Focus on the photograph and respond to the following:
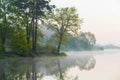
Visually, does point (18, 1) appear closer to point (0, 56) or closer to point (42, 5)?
point (42, 5)

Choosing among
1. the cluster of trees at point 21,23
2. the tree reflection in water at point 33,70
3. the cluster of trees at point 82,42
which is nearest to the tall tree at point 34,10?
the cluster of trees at point 21,23

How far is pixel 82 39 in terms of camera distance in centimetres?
13688

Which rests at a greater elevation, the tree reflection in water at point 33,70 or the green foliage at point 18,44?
the tree reflection in water at point 33,70

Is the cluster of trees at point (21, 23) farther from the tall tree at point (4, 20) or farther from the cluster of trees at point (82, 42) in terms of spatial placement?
the cluster of trees at point (82, 42)

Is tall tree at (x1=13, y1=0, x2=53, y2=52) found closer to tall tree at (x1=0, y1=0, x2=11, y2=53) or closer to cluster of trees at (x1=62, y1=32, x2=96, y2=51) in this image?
tall tree at (x1=0, y1=0, x2=11, y2=53)

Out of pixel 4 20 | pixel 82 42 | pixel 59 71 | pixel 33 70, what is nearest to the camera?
pixel 59 71

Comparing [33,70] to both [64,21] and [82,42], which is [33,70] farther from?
[82,42]

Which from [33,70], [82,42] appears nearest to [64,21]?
[33,70]

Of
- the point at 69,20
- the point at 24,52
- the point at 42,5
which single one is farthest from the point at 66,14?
the point at 24,52

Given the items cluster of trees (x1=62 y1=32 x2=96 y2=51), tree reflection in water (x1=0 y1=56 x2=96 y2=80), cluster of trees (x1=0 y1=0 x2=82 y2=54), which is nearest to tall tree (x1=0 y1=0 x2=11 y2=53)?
cluster of trees (x1=0 y1=0 x2=82 y2=54)

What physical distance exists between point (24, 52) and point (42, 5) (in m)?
7.59

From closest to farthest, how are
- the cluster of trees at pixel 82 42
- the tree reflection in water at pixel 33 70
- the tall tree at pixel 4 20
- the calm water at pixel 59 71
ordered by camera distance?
the calm water at pixel 59 71, the tree reflection in water at pixel 33 70, the tall tree at pixel 4 20, the cluster of trees at pixel 82 42

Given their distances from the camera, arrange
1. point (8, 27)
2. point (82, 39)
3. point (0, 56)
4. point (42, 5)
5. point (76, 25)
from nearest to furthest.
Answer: point (0, 56), point (8, 27), point (42, 5), point (76, 25), point (82, 39)

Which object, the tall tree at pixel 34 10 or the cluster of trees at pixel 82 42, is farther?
the cluster of trees at pixel 82 42
